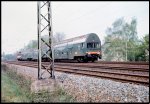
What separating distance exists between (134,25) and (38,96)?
69858 millimetres

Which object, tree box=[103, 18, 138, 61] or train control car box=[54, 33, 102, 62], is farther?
tree box=[103, 18, 138, 61]

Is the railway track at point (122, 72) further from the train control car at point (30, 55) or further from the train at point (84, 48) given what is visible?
the train control car at point (30, 55)

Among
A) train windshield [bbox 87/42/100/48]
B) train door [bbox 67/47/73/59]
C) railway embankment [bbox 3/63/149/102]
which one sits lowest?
railway embankment [bbox 3/63/149/102]

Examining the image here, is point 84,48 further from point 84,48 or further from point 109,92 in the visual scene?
point 109,92

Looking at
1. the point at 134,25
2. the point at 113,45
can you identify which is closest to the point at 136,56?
the point at 113,45

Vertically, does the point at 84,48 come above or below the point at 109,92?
above

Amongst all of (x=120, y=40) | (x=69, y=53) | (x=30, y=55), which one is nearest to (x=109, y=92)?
(x=69, y=53)

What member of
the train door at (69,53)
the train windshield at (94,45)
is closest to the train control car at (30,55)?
Answer: the train door at (69,53)

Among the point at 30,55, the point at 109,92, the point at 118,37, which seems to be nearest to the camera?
the point at 109,92

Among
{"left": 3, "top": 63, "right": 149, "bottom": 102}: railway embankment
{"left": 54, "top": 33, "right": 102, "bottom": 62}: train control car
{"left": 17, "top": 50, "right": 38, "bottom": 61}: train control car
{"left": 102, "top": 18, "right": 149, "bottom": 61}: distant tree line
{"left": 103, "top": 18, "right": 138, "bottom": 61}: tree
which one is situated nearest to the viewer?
{"left": 3, "top": 63, "right": 149, "bottom": 102}: railway embankment

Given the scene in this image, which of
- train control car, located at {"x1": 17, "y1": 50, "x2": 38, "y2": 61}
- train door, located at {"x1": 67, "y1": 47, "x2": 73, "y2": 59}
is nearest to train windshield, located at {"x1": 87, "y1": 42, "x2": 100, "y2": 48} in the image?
train door, located at {"x1": 67, "y1": 47, "x2": 73, "y2": 59}

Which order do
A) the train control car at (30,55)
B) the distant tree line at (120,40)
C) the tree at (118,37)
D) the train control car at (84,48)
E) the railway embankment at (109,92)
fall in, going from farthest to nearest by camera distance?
the tree at (118,37) → the distant tree line at (120,40) → the train control car at (30,55) → the train control car at (84,48) → the railway embankment at (109,92)

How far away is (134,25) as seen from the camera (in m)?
77.2

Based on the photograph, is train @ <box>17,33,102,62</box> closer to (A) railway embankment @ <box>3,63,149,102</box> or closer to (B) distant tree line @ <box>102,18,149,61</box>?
(A) railway embankment @ <box>3,63,149,102</box>
